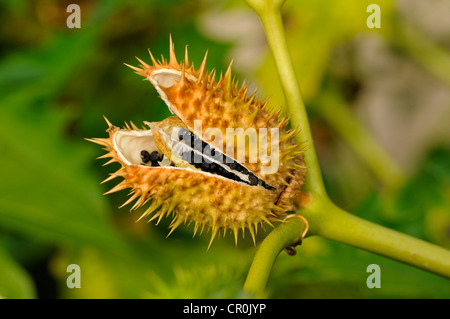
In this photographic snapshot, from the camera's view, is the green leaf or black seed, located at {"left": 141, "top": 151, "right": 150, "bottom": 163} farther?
the green leaf

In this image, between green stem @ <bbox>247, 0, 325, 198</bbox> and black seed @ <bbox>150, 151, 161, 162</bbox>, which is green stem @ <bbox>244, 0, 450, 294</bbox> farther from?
black seed @ <bbox>150, 151, 161, 162</bbox>

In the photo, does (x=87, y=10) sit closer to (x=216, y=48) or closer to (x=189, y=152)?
(x=216, y=48)

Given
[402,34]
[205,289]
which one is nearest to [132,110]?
[402,34]

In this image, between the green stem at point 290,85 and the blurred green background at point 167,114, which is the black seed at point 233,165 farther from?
the blurred green background at point 167,114

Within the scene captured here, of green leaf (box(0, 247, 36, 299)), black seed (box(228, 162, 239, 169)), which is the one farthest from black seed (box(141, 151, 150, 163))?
green leaf (box(0, 247, 36, 299))

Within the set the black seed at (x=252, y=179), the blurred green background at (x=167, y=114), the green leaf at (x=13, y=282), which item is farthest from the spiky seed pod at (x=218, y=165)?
the green leaf at (x=13, y=282)

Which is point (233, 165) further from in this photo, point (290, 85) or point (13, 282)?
point (13, 282)

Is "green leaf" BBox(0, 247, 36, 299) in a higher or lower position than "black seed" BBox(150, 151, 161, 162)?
lower
